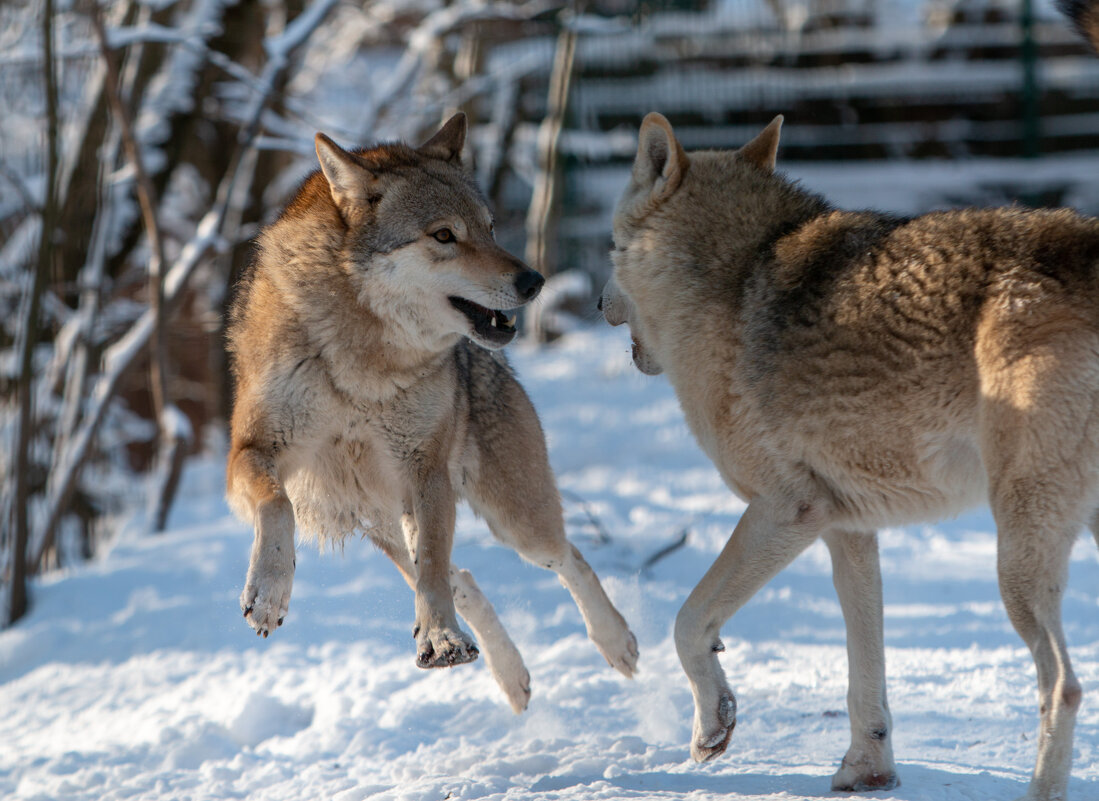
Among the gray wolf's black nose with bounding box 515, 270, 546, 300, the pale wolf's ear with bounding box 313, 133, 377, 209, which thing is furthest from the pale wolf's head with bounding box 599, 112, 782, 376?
the pale wolf's ear with bounding box 313, 133, 377, 209

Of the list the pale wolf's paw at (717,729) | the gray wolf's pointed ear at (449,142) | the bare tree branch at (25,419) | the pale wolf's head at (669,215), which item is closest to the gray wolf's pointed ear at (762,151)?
the pale wolf's head at (669,215)

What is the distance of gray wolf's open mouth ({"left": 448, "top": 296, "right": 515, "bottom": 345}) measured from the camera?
3779 mm

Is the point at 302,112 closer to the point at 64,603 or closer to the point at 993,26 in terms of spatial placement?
the point at 64,603

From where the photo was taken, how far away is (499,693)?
4.97 metres

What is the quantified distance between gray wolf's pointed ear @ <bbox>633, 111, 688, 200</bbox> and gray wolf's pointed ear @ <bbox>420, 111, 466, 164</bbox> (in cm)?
83

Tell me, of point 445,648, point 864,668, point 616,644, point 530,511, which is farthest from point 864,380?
point 616,644

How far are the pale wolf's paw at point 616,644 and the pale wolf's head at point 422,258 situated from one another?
1.40 m

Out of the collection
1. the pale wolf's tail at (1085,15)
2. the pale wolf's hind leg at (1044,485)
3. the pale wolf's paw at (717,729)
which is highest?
the pale wolf's tail at (1085,15)

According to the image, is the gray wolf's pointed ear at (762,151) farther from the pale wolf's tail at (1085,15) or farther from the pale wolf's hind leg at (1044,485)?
the pale wolf's hind leg at (1044,485)

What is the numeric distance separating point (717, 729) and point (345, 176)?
2.34 metres

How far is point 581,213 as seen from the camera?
42.7 ft

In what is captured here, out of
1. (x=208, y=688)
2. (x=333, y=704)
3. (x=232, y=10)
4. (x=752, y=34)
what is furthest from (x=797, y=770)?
(x=752, y=34)

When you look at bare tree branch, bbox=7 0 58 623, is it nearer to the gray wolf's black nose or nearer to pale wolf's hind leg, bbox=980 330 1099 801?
the gray wolf's black nose

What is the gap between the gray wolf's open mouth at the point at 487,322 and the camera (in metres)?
3.78
